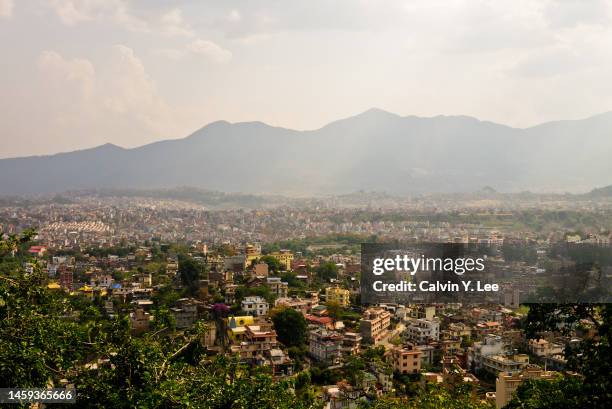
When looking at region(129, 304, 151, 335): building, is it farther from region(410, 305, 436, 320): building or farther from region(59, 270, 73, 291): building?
region(410, 305, 436, 320): building

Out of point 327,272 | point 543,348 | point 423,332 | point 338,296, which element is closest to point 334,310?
point 338,296

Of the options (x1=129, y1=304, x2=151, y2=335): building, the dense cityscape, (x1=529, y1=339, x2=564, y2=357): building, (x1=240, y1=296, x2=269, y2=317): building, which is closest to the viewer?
the dense cityscape

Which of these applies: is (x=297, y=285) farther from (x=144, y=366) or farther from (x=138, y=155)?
(x=138, y=155)

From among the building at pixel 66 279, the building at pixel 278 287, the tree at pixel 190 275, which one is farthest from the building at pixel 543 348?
the building at pixel 66 279

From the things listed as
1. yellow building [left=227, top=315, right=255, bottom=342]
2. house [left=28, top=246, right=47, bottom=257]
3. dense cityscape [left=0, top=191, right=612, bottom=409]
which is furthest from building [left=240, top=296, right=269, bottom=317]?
house [left=28, top=246, right=47, bottom=257]

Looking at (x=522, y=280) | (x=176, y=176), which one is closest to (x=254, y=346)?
(x=522, y=280)
